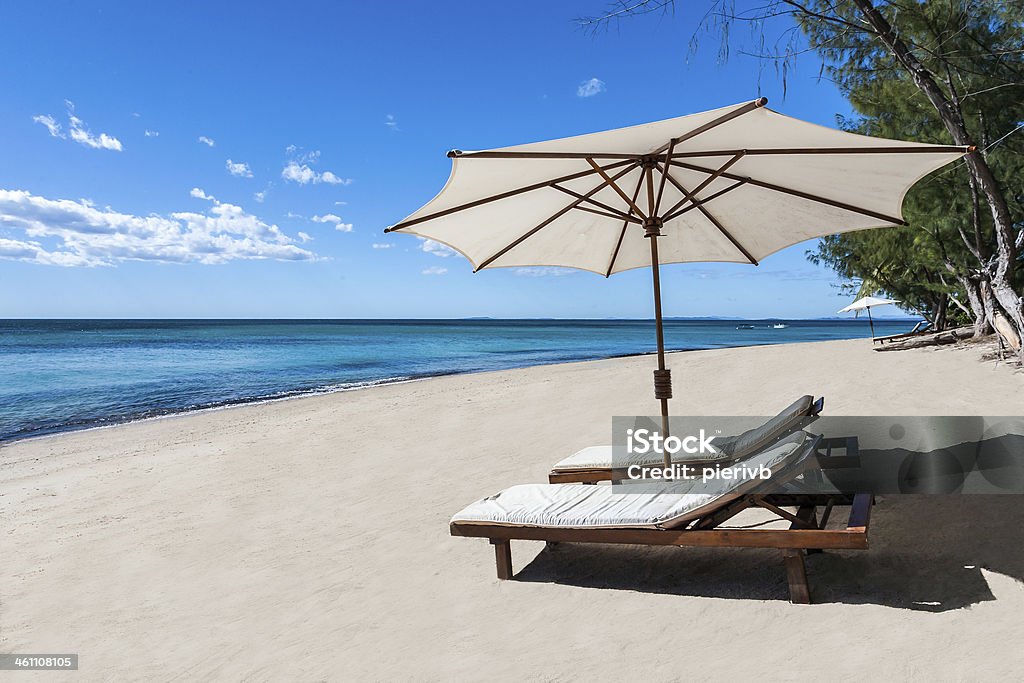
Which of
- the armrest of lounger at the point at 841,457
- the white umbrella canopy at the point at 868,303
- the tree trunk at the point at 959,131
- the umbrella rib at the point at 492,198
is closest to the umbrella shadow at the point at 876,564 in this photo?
the armrest of lounger at the point at 841,457

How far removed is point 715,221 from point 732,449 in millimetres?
1706

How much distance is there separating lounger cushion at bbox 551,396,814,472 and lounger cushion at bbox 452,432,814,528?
18.2 inches

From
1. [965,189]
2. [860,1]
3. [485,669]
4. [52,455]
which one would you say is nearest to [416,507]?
[485,669]

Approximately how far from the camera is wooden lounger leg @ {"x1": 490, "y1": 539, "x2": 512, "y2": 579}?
355 cm

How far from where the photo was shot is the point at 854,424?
16.6 ft

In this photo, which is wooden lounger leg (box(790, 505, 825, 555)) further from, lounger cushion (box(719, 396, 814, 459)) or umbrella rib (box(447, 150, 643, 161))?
umbrella rib (box(447, 150, 643, 161))

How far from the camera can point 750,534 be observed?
305cm

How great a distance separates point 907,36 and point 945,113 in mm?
1573

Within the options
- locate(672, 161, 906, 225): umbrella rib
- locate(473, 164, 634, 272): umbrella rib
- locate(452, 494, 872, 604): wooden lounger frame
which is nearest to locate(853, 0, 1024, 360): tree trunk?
A: locate(672, 161, 906, 225): umbrella rib

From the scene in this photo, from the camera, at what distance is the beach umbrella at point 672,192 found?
3.21 meters

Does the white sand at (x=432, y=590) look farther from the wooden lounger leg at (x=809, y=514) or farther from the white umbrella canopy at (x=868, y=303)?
the white umbrella canopy at (x=868, y=303)

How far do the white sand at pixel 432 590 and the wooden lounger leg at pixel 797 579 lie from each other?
0.07 metres

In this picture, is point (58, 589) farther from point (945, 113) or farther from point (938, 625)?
point (945, 113)

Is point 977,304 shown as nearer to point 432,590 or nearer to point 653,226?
point 653,226
